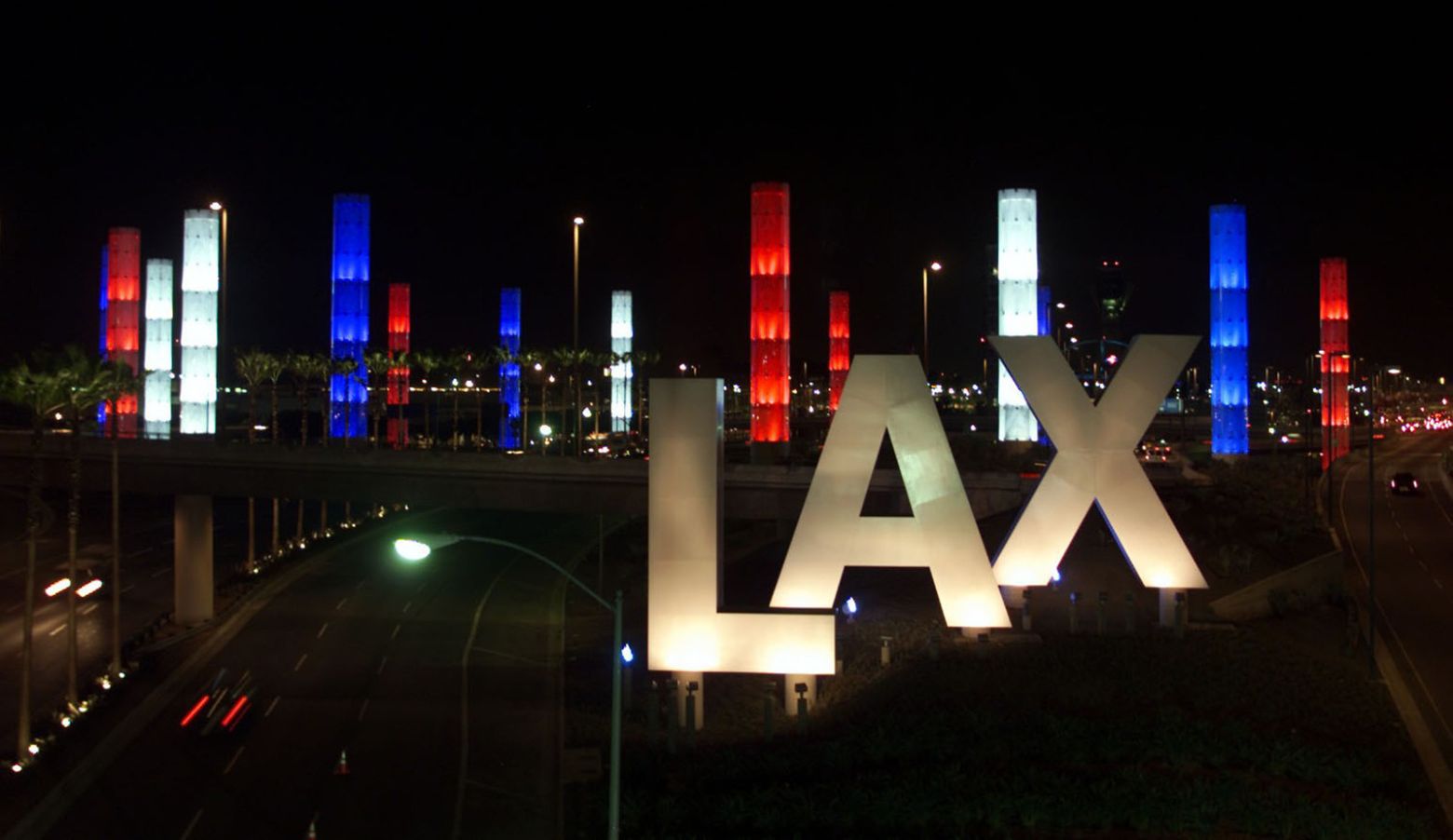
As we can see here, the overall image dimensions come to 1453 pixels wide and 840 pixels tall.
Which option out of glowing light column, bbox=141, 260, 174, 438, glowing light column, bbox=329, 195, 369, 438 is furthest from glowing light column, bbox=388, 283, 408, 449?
glowing light column, bbox=141, 260, 174, 438

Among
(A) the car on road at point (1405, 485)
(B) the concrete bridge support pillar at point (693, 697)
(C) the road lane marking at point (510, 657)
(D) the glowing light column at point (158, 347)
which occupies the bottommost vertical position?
(C) the road lane marking at point (510, 657)

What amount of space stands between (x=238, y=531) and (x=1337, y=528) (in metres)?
67.9

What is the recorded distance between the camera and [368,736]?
32.7 metres

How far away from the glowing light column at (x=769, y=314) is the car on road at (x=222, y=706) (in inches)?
1271

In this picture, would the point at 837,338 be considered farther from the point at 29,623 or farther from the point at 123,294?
the point at 29,623

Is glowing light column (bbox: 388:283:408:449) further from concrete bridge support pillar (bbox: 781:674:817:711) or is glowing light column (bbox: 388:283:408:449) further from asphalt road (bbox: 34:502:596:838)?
concrete bridge support pillar (bbox: 781:674:817:711)

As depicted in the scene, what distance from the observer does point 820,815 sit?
2392 centimetres

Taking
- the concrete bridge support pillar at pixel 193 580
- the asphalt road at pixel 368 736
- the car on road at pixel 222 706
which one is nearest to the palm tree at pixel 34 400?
the car on road at pixel 222 706

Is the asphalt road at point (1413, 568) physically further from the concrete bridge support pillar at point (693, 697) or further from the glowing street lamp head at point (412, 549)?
the glowing street lamp head at point (412, 549)

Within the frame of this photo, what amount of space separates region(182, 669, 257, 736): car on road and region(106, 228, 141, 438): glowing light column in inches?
1505

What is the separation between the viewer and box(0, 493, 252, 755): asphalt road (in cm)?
4216

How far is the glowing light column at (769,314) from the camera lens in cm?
6531

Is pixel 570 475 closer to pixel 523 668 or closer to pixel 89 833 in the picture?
pixel 523 668

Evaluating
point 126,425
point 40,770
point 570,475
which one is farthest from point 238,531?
point 40,770
